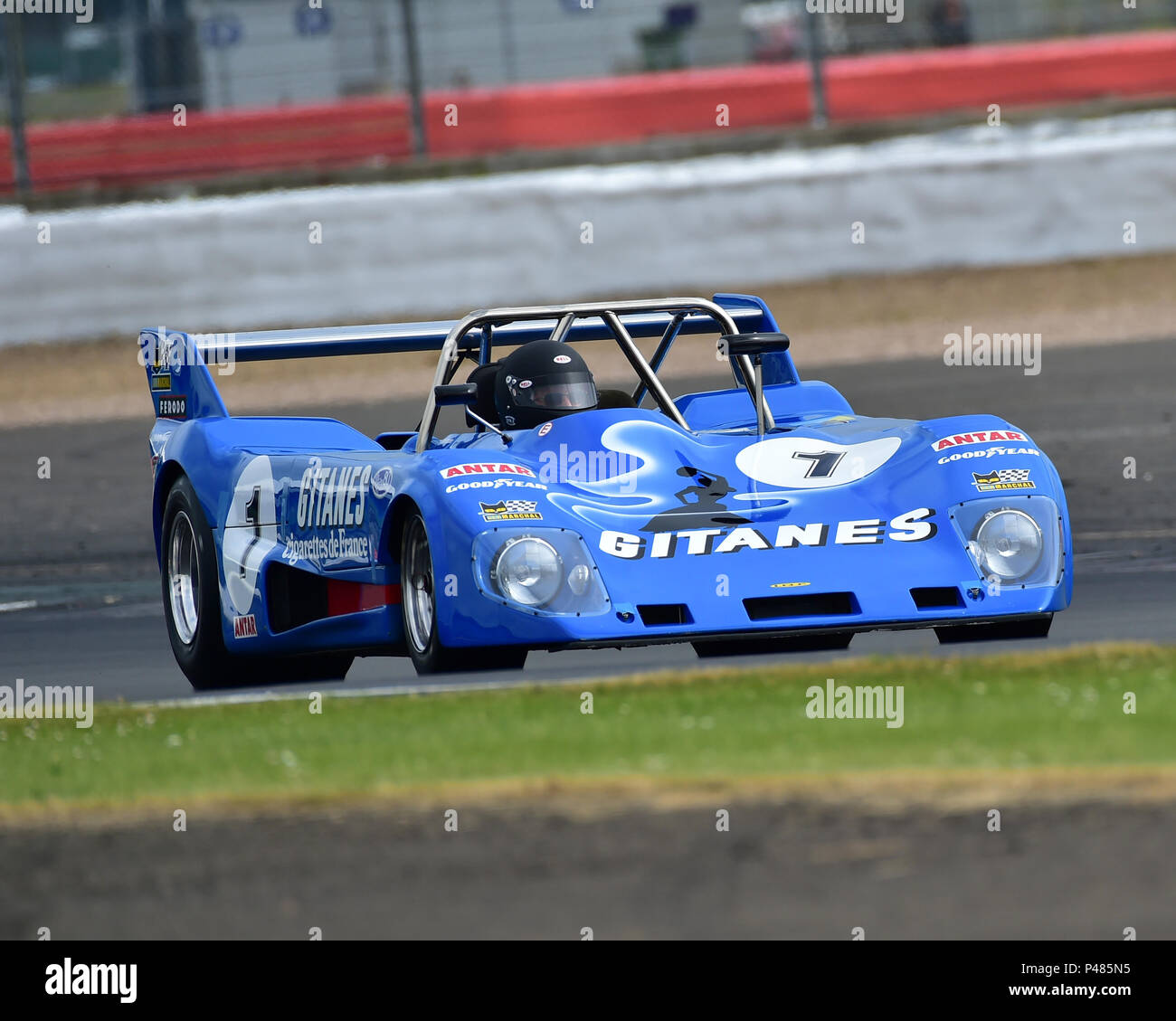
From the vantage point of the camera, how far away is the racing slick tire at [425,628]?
8.59 metres

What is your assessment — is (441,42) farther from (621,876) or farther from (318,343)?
(621,876)

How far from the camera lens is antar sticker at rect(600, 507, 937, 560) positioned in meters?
8.62

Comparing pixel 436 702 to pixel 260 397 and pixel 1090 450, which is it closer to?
pixel 1090 450

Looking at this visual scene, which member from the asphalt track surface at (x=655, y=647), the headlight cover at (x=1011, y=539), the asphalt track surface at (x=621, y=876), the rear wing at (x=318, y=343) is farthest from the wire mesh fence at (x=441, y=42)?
the asphalt track surface at (x=621, y=876)

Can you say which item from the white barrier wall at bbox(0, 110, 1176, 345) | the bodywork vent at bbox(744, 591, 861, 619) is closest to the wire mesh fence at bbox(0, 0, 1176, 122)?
the white barrier wall at bbox(0, 110, 1176, 345)

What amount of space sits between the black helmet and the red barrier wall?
40.5ft

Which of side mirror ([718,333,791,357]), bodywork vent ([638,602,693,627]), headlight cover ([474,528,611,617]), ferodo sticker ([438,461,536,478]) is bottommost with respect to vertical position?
bodywork vent ([638,602,693,627])

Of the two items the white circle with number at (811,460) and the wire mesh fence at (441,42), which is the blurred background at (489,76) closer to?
the wire mesh fence at (441,42)

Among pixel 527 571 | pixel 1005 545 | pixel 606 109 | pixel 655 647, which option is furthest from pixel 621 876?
pixel 606 109

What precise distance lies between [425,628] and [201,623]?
1.53 metres

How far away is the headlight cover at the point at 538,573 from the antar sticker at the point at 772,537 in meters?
Answer: 0.14

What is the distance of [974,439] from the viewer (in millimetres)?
9305

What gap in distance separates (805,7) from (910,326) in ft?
9.45

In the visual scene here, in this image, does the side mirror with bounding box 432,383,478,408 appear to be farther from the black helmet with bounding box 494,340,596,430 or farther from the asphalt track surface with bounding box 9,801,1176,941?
the asphalt track surface with bounding box 9,801,1176,941
